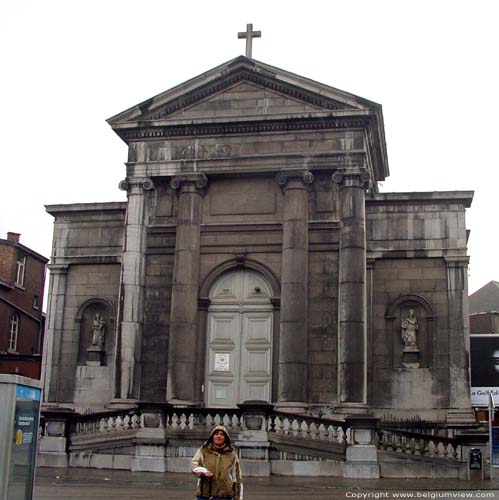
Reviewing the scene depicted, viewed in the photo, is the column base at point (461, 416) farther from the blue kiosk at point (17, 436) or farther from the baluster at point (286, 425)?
the blue kiosk at point (17, 436)

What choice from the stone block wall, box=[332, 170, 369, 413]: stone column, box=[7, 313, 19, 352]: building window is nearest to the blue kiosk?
box=[332, 170, 369, 413]: stone column

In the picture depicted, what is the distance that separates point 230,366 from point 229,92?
9.08 meters

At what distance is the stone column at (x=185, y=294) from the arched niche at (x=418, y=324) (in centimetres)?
620

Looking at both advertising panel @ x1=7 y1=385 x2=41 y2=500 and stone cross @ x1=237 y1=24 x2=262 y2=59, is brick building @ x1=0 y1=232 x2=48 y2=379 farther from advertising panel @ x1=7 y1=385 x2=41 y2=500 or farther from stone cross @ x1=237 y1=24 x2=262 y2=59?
advertising panel @ x1=7 y1=385 x2=41 y2=500

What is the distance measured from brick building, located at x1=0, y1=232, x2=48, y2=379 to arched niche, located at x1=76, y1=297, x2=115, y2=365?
48.9 feet

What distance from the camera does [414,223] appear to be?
91.6 ft

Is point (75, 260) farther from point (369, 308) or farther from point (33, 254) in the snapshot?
point (33, 254)

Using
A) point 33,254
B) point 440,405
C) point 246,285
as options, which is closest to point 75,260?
point 246,285

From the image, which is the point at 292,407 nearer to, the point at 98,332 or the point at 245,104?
the point at 98,332

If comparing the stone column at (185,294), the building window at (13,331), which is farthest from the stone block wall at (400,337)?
the building window at (13,331)

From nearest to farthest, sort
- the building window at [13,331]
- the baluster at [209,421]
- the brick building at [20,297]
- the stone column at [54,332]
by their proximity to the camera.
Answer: the baluster at [209,421] < the stone column at [54,332] < the brick building at [20,297] < the building window at [13,331]

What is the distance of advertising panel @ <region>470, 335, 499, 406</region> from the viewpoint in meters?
30.9

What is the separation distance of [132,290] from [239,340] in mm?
3836

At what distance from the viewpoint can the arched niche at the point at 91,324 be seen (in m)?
29.3
